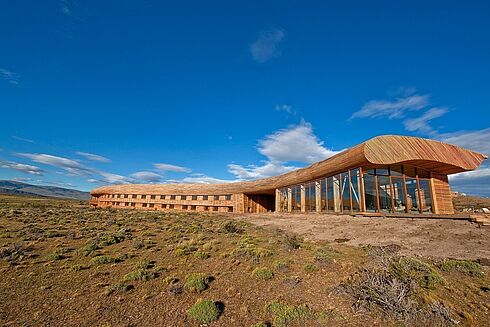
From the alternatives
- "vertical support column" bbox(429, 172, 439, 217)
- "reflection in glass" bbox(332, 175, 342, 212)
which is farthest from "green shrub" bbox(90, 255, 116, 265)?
"vertical support column" bbox(429, 172, 439, 217)

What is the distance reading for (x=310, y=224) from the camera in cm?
1786

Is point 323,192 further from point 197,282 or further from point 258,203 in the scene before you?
point 197,282

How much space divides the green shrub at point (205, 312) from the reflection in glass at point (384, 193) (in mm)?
16618

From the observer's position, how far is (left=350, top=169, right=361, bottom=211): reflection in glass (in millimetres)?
19609

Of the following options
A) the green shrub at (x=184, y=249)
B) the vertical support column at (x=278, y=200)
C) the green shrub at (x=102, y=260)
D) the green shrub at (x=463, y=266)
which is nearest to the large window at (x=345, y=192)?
the vertical support column at (x=278, y=200)

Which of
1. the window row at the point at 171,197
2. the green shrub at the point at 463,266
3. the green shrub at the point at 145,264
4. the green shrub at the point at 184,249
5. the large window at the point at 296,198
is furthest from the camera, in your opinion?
the window row at the point at 171,197

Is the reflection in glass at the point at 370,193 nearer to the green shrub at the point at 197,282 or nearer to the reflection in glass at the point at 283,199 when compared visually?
the reflection in glass at the point at 283,199

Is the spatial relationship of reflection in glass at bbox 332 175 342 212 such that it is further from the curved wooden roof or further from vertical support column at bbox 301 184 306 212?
vertical support column at bbox 301 184 306 212

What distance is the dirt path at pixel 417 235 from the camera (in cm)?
948

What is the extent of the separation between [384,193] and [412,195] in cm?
292

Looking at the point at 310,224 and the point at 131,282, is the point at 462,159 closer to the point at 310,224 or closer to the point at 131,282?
the point at 310,224

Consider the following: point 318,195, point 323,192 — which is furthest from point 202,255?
point 318,195

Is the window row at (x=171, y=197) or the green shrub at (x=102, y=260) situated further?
the window row at (x=171, y=197)

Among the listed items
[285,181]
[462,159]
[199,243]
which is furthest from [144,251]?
[462,159]
